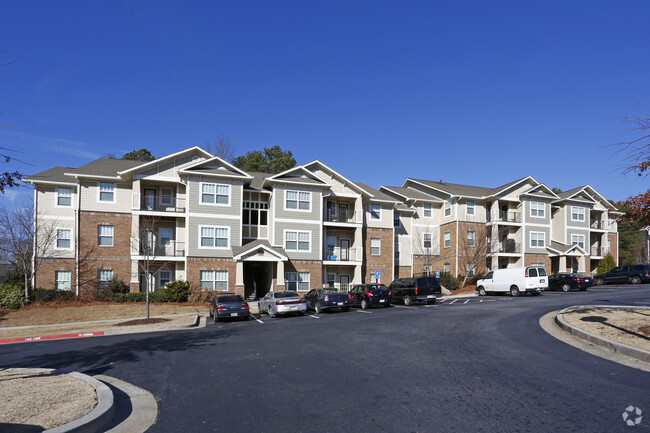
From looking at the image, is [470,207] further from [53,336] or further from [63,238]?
[53,336]

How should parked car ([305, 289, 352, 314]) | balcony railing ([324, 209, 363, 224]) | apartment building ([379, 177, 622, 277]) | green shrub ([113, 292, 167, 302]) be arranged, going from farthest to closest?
apartment building ([379, 177, 622, 277])
balcony railing ([324, 209, 363, 224])
green shrub ([113, 292, 167, 302])
parked car ([305, 289, 352, 314])

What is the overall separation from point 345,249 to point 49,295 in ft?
71.9

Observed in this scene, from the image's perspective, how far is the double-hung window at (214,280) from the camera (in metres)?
32.3

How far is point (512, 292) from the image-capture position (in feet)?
107

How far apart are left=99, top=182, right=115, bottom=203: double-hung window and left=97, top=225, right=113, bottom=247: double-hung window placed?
6.47ft

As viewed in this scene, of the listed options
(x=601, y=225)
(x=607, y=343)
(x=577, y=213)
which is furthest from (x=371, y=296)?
(x=601, y=225)

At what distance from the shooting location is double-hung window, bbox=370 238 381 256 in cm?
3978

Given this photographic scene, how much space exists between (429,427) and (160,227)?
31.1 m

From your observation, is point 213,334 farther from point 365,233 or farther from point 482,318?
point 365,233

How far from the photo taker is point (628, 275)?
38.2 meters

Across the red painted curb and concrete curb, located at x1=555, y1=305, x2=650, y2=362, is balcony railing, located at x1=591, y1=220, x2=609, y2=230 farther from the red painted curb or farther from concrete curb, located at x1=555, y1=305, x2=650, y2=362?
the red painted curb

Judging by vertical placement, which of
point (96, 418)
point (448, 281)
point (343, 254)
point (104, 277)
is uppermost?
point (343, 254)

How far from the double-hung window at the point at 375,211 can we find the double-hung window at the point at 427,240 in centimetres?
673

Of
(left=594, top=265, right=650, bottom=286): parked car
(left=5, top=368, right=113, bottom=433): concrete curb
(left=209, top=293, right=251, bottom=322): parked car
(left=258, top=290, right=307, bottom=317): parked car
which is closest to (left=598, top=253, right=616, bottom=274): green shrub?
(left=594, top=265, right=650, bottom=286): parked car
